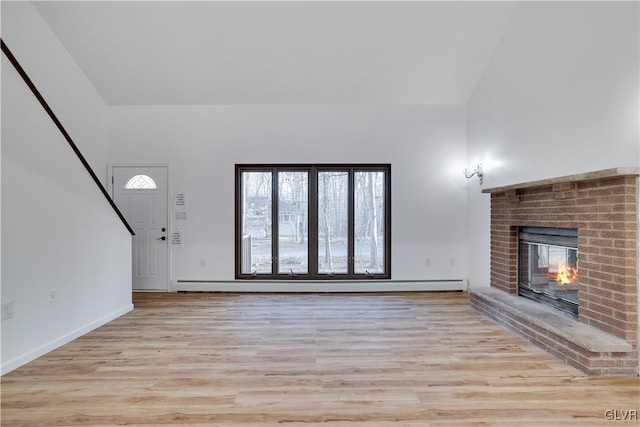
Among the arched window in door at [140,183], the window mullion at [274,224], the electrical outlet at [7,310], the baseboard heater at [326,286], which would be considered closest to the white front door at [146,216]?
the arched window in door at [140,183]

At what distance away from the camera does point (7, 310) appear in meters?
Result: 2.59

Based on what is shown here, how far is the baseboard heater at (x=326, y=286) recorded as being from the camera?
5.12m

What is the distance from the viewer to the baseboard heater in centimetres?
512

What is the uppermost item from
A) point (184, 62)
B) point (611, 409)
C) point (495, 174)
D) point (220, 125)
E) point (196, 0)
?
point (196, 0)

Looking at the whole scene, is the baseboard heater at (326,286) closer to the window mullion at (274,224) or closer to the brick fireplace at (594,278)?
the window mullion at (274,224)

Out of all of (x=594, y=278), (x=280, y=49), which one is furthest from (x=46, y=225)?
(x=594, y=278)

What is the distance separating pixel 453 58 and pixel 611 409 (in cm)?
386

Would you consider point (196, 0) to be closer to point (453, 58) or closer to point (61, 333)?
point (453, 58)

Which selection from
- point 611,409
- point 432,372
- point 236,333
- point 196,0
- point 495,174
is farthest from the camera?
point 495,174

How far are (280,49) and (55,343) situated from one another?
3.79 metres

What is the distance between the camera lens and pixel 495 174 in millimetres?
4410

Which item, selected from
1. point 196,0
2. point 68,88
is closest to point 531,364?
point 196,0

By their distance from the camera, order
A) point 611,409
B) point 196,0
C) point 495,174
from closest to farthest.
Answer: point 611,409 < point 196,0 < point 495,174

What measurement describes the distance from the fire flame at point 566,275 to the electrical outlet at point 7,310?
14.9 feet
